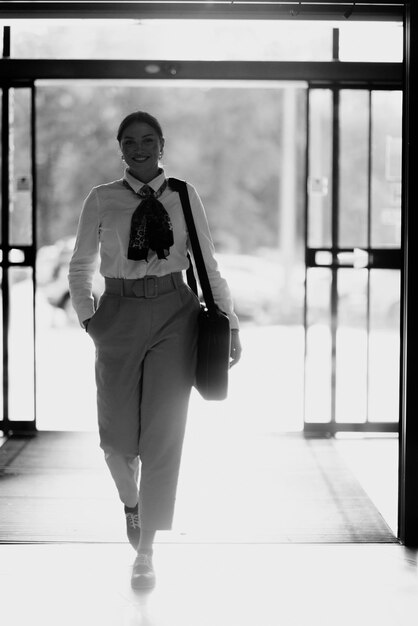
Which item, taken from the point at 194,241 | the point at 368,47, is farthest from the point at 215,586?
the point at 368,47

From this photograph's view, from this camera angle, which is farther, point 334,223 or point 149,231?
point 334,223

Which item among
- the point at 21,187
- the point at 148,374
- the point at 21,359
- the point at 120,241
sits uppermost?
the point at 21,187

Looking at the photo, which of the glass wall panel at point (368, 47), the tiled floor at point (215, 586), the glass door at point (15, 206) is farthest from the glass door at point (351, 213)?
the tiled floor at point (215, 586)

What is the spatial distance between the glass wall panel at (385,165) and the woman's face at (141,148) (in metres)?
3.13

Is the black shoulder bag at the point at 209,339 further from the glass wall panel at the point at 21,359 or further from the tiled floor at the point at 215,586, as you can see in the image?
the glass wall panel at the point at 21,359

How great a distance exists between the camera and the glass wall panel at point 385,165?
243 inches

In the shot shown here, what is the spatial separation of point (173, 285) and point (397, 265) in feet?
10.7

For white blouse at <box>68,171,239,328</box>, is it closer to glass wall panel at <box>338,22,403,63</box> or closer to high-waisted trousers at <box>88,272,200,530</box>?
high-waisted trousers at <box>88,272,200,530</box>

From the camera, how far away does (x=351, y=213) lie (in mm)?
6312

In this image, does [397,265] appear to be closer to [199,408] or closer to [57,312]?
[199,408]

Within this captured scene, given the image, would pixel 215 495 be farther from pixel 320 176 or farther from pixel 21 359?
pixel 21 359

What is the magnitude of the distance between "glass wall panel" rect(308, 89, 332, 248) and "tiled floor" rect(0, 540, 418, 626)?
2.87m

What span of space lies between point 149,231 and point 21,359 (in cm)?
948

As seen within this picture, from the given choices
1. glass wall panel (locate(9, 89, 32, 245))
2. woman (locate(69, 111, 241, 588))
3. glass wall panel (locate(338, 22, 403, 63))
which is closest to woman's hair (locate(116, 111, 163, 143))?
woman (locate(69, 111, 241, 588))
